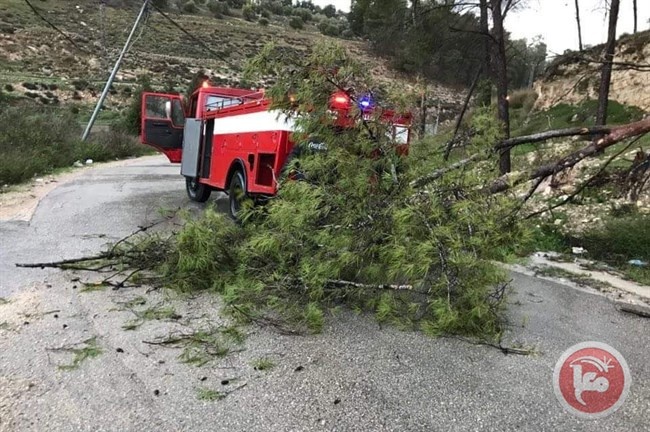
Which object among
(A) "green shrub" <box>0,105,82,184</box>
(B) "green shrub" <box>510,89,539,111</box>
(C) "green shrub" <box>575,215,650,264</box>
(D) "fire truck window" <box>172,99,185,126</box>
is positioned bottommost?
(C) "green shrub" <box>575,215,650,264</box>

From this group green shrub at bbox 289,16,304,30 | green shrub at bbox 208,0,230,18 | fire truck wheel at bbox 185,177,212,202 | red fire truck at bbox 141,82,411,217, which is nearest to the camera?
red fire truck at bbox 141,82,411,217

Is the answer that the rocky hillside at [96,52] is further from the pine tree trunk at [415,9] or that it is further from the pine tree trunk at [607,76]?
the pine tree trunk at [607,76]

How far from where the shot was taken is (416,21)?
13.7 m

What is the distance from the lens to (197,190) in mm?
10516

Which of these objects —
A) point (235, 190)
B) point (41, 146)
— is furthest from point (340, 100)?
point (41, 146)

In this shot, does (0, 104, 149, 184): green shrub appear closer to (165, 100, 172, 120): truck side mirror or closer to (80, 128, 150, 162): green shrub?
(80, 128, 150, 162): green shrub

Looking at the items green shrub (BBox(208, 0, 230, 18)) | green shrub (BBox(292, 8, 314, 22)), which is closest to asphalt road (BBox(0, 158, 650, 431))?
green shrub (BBox(208, 0, 230, 18))

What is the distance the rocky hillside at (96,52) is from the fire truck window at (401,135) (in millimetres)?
25658

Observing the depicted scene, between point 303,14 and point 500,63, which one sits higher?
point 303,14

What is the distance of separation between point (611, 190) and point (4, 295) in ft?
28.9

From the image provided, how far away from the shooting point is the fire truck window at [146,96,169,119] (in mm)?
11508

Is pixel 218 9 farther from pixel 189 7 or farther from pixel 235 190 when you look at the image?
pixel 235 190

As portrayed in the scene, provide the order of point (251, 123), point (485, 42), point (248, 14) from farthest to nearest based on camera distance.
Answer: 1. point (248, 14)
2. point (485, 42)
3. point (251, 123)

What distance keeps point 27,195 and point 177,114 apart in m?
3.46
